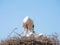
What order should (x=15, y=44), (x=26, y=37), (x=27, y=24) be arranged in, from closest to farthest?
(x=15, y=44)
(x=26, y=37)
(x=27, y=24)

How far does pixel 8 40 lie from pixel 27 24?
1031 millimetres

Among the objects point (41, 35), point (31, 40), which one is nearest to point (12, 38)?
point (31, 40)

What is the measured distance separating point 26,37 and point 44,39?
0.38 metres

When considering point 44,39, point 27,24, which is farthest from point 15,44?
point 27,24

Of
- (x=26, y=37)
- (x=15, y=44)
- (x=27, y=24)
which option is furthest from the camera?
(x=27, y=24)

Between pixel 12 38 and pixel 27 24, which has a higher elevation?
pixel 27 24

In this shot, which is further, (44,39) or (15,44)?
(44,39)

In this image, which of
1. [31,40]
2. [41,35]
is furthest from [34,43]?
[41,35]

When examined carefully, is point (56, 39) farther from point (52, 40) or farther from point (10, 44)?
point (10, 44)

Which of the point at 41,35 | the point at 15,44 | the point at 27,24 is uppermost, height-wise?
the point at 27,24

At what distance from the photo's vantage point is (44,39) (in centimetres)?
393

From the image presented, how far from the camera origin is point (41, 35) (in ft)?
13.1

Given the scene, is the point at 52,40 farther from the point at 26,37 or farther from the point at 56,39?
the point at 26,37

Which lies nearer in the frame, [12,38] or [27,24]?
[12,38]
